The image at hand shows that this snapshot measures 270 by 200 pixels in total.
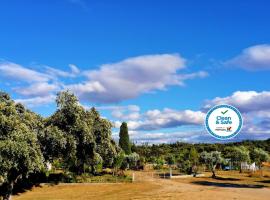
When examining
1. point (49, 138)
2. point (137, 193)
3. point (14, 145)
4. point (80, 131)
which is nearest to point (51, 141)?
point (49, 138)

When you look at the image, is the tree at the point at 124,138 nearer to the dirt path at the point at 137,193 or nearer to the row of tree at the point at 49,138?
the row of tree at the point at 49,138

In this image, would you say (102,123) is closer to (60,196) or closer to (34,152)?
(60,196)

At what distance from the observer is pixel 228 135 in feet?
129

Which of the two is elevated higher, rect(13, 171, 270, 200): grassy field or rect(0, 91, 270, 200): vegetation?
rect(0, 91, 270, 200): vegetation

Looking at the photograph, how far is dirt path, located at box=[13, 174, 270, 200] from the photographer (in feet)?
135

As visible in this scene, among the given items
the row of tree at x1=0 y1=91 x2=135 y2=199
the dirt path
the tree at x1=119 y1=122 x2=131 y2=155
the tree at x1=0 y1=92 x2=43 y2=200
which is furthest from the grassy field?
the tree at x1=119 y1=122 x2=131 y2=155

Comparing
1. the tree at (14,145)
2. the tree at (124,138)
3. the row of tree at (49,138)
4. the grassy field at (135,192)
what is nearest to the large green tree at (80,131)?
the row of tree at (49,138)

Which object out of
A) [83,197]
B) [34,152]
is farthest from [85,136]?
[34,152]

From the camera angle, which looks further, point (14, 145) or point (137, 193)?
point (137, 193)

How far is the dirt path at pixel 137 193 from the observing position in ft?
135

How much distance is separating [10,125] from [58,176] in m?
25.8

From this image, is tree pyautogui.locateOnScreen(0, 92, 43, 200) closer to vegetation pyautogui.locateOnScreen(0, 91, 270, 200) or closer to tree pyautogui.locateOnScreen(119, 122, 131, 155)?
vegetation pyautogui.locateOnScreen(0, 91, 270, 200)

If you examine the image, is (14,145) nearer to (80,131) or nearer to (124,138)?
(80,131)

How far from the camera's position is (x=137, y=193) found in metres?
45.2
